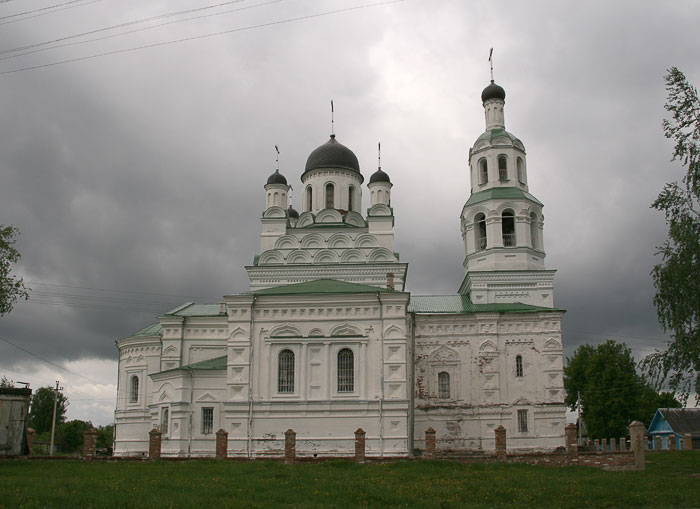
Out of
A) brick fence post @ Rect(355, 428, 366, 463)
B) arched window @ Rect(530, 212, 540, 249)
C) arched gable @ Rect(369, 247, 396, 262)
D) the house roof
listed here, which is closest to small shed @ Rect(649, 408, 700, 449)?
the house roof

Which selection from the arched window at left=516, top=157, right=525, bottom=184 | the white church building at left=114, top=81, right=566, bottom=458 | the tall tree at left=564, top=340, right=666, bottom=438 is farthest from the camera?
the tall tree at left=564, top=340, right=666, bottom=438

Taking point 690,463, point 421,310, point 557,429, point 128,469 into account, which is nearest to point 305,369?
point 421,310

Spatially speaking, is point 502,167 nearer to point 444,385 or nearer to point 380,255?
point 380,255

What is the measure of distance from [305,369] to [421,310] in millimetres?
6989

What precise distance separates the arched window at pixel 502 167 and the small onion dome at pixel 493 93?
3.40m

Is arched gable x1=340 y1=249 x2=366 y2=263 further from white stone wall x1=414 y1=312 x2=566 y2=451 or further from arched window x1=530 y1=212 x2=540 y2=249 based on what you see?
arched window x1=530 y1=212 x2=540 y2=249

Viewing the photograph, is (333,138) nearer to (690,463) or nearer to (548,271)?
(548,271)

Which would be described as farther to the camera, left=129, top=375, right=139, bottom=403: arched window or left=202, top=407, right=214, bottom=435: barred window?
left=129, top=375, right=139, bottom=403: arched window

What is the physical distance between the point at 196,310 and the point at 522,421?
15.6 m

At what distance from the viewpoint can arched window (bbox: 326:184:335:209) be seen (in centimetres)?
3264

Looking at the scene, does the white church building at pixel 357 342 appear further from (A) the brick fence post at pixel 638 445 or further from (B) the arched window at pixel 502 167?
(A) the brick fence post at pixel 638 445

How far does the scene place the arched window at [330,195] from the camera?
32641 mm

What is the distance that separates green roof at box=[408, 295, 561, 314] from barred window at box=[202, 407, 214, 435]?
31.2 ft

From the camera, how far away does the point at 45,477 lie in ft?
46.5
